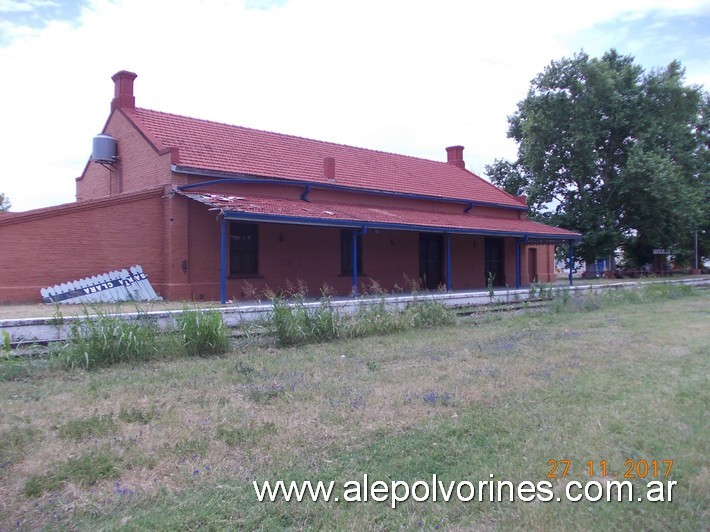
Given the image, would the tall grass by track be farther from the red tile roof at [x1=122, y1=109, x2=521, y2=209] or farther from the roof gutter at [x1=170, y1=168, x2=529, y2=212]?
the red tile roof at [x1=122, y1=109, x2=521, y2=209]

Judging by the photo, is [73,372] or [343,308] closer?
[73,372]

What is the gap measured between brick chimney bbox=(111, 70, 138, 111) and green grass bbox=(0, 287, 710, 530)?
41.9 feet

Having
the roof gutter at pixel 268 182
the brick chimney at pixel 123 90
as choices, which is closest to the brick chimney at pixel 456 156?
the roof gutter at pixel 268 182

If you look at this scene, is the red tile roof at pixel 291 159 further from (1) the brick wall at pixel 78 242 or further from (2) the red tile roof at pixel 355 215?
(1) the brick wall at pixel 78 242

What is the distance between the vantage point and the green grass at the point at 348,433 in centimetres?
350

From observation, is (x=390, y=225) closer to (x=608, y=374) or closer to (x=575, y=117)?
(x=608, y=374)

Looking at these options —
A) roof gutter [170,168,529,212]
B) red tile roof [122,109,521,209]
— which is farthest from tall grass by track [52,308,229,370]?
red tile roof [122,109,521,209]

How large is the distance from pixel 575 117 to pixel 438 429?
30.0m

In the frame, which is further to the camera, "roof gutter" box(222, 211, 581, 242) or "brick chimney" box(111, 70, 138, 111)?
"brick chimney" box(111, 70, 138, 111)

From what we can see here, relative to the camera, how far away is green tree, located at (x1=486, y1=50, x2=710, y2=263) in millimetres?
30438

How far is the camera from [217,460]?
4.34m

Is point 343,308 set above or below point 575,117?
below

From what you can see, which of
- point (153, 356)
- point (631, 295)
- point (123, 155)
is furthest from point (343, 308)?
point (631, 295)

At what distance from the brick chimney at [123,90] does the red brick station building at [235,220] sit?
41 millimetres
